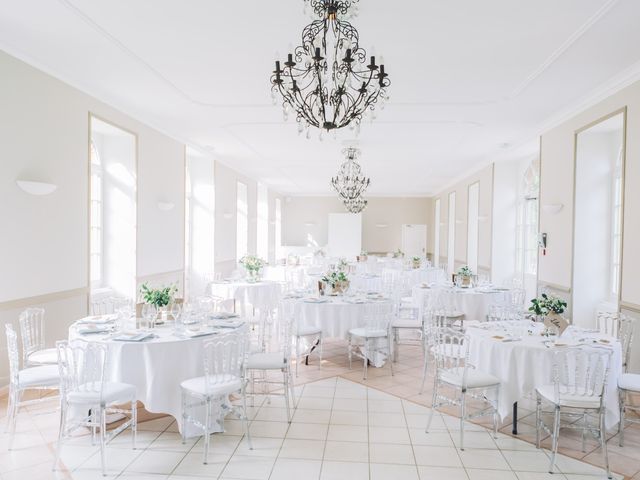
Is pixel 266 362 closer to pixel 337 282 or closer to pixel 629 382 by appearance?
pixel 337 282

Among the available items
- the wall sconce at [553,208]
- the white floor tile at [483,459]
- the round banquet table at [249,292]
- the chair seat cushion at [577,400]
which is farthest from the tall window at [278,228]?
the chair seat cushion at [577,400]

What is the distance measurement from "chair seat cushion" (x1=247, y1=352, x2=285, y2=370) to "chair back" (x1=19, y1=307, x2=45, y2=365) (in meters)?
2.07

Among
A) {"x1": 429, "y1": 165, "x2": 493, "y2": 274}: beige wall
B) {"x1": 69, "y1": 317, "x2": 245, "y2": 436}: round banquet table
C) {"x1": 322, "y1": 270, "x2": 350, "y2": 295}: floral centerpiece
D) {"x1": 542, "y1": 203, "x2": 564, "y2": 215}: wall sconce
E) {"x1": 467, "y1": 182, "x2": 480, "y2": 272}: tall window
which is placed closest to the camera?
{"x1": 69, "y1": 317, "x2": 245, "y2": 436}: round banquet table

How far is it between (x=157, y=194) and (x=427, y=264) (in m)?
7.45

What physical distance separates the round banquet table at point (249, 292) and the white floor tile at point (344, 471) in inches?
189

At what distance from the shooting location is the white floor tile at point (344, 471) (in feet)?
10.9

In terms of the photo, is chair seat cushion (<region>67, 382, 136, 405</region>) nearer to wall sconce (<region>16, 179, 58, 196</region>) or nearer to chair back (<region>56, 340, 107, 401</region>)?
chair back (<region>56, 340, 107, 401</region>)

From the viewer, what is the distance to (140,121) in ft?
24.2

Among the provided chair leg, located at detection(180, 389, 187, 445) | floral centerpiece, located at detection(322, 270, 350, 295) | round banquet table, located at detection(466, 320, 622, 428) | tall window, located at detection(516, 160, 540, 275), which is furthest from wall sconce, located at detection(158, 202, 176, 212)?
tall window, located at detection(516, 160, 540, 275)

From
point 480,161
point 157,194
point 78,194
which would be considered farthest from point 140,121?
point 480,161

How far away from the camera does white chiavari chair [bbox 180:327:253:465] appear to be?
359 centimetres

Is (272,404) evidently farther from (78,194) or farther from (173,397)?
(78,194)

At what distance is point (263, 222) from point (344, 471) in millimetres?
13942

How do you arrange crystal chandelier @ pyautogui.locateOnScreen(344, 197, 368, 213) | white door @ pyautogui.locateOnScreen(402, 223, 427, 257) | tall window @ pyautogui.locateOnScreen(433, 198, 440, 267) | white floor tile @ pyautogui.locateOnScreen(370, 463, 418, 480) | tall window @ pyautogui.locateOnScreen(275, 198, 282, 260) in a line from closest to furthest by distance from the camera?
white floor tile @ pyautogui.locateOnScreen(370, 463, 418, 480)
crystal chandelier @ pyautogui.locateOnScreen(344, 197, 368, 213)
tall window @ pyautogui.locateOnScreen(433, 198, 440, 267)
tall window @ pyautogui.locateOnScreen(275, 198, 282, 260)
white door @ pyautogui.locateOnScreen(402, 223, 427, 257)
